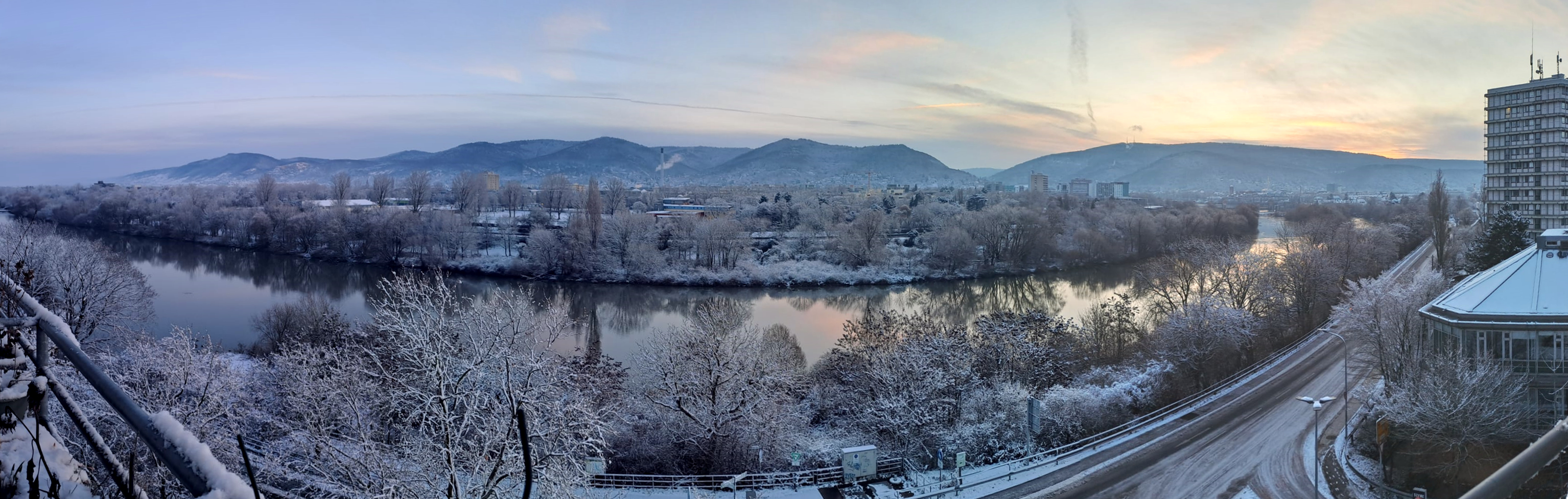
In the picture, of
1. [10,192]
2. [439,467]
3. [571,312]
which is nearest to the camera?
[439,467]

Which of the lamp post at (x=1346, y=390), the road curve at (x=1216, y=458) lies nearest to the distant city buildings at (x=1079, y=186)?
the lamp post at (x=1346, y=390)

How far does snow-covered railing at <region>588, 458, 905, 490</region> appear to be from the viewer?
12273mm

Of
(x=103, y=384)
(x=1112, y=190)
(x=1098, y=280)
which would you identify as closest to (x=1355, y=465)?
(x=103, y=384)

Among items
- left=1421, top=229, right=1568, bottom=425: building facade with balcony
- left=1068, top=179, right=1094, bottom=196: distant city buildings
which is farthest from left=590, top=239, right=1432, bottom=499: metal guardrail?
left=1068, top=179, right=1094, bottom=196: distant city buildings

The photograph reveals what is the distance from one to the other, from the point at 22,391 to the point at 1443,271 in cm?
3286

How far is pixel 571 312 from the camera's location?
96.4ft

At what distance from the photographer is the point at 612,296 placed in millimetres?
34750

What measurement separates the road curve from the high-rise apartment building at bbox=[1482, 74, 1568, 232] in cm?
1850


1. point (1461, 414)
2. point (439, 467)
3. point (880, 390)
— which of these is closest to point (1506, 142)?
point (1461, 414)

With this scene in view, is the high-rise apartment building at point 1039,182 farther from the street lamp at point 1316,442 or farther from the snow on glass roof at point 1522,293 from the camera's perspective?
the street lamp at point 1316,442

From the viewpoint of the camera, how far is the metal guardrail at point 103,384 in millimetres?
1218

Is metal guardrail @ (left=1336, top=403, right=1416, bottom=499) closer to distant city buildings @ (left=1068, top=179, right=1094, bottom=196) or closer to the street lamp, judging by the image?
the street lamp

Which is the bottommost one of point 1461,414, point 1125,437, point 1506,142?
point 1125,437

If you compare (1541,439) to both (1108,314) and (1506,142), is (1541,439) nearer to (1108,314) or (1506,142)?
(1108,314)
